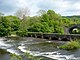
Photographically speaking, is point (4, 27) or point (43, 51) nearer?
point (43, 51)

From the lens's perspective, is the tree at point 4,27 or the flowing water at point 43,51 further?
the tree at point 4,27

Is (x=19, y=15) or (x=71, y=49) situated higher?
(x=19, y=15)

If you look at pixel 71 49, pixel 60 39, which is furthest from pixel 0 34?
pixel 71 49

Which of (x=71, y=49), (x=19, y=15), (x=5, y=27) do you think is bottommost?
(x=71, y=49)

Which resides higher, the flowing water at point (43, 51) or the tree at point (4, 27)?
the tree at point (4, 27)

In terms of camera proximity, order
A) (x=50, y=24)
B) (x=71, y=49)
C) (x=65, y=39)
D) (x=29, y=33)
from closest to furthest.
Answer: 1. (x=71, y=49)
2. (x=65, y=39)
3. (x=29, y=33)
4. (x=50, y=24)

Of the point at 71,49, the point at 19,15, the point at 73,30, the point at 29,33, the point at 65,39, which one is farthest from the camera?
the point at 19,15

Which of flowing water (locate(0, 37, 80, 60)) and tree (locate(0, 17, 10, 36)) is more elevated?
tree (locate(0, 17, 10, 36))

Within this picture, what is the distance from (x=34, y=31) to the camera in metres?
75.4

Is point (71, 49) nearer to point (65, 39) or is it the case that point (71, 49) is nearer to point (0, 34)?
point (65, 39)

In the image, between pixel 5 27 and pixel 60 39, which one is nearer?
pixel 60 39

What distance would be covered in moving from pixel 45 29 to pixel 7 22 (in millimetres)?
14233

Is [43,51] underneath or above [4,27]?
underneath

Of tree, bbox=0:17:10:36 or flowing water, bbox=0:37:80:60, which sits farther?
tree, bbox=0:17:10:36
